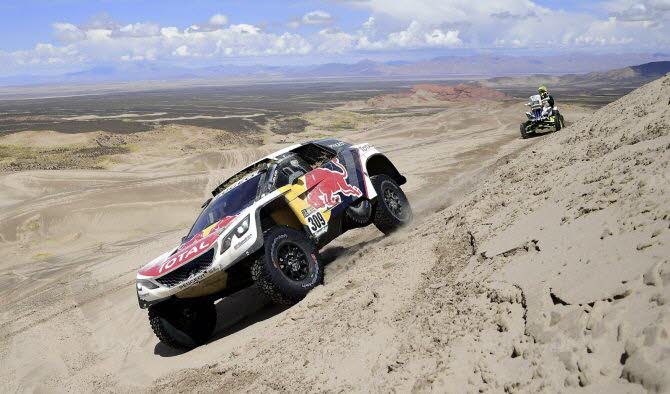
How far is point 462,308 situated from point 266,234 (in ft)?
8.58

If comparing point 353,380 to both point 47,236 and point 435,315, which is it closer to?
point 435,315

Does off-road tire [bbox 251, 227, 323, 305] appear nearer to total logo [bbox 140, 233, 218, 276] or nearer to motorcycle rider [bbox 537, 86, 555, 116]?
total logo [bbox 140, 233, 218, 276]

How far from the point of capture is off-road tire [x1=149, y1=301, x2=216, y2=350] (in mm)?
6457

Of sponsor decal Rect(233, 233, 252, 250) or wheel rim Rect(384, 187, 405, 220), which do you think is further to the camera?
wheel rim Rect(384, 187, 405, 220)

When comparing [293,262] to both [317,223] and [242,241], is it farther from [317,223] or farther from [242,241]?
[317,223]

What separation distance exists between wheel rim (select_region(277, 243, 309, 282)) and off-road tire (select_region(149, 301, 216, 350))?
117 cm

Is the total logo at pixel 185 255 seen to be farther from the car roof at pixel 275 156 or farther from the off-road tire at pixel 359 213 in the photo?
the off-road tire at pixel 359 213

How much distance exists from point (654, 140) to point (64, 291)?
10003 mm

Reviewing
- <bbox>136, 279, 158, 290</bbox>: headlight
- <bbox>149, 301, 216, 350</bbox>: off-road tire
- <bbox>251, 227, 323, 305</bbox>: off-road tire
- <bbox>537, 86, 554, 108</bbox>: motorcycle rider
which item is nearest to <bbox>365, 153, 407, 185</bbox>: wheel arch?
<bbox>251, 227, 323, 305</bbox>: off-road tire

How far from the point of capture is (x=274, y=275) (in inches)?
239

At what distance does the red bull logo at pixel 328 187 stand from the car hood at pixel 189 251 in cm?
126

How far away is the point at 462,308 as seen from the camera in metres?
4.36

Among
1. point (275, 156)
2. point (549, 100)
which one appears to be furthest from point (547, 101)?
point (275, 156)

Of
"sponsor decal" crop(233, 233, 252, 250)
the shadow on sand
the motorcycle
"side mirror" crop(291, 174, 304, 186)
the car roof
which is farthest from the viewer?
the motorcycle
